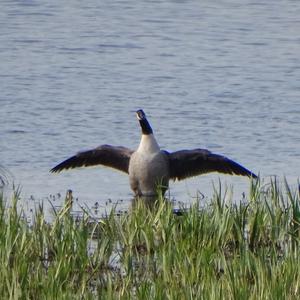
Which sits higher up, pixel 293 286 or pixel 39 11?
pixel 39 11

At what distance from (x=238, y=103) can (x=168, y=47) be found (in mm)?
4949

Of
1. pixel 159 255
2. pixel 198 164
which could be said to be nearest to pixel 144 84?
pixel 198 164

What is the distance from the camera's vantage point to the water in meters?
13.9

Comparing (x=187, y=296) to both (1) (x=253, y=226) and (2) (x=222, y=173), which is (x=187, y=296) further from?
(2) (x=222, y=173)

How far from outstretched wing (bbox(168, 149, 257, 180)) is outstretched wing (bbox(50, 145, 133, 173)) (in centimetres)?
47

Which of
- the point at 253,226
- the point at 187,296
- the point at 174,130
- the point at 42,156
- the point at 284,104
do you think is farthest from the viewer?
the point at 284,104

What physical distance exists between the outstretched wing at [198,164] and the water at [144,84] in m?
0.17

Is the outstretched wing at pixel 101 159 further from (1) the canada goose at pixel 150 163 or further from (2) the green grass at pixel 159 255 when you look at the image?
(2) the green grass at pixel 159 255

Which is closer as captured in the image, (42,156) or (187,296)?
(187,296)

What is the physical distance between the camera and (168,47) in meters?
21.9

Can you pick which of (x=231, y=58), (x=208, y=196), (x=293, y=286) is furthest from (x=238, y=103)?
(x=293, y=286)

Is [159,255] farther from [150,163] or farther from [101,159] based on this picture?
[101,159]

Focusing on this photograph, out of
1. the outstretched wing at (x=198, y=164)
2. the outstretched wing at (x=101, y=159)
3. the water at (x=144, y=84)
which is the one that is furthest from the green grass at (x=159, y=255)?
the outstretched wing at (x=101, y=159)

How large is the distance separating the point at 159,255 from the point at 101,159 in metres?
4.73
